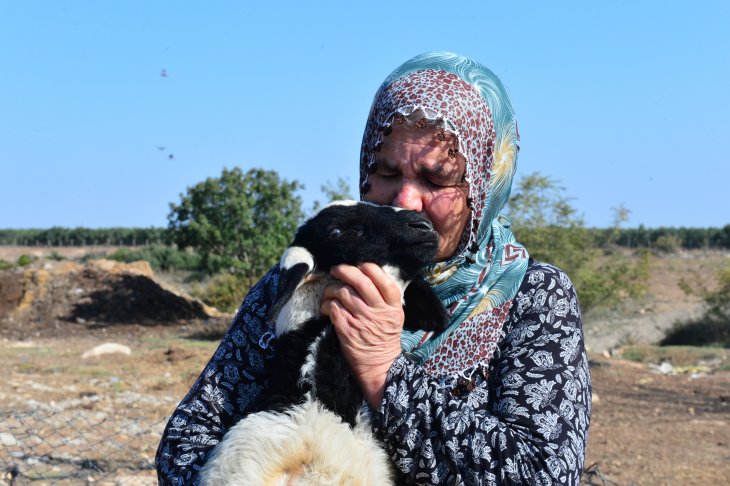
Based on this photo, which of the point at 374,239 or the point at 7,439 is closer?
the point at 374,239

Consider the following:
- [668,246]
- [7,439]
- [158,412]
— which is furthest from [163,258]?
[7,439]

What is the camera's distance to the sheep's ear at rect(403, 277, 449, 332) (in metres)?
2.29

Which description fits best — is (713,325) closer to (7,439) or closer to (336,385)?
(7,439)

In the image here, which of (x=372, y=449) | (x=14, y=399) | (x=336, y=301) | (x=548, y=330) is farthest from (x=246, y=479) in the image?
(x=14, y=399)

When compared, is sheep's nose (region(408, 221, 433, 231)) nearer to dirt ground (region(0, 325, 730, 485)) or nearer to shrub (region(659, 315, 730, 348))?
dirt ground (region(0, 325, 730, 485))

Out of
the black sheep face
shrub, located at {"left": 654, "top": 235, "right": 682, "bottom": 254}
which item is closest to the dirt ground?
the black sheep face

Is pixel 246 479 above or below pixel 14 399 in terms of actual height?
above

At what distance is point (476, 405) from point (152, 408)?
8.38 m

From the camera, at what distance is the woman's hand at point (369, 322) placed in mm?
1981

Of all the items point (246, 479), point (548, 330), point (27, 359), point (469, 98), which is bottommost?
point (27, 359)

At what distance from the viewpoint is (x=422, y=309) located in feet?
7.57

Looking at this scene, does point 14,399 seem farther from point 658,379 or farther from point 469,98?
point 658,379

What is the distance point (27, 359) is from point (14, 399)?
15.4ft

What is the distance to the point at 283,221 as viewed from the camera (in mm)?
22156
